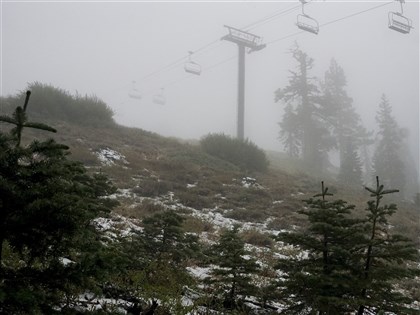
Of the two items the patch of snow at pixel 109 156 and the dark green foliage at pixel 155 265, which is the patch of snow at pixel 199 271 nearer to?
the dark green foliage at pixel 155 265

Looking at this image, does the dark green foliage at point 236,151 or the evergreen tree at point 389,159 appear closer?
the dark green foliage at point 236,151

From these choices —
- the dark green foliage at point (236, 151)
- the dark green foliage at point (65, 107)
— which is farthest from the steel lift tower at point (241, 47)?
the dark green foliage at point (65, 107)

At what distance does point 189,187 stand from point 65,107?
40.0ft

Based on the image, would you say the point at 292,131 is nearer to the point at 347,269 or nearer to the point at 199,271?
the point at 199,271

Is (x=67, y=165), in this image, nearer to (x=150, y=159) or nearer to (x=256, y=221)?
(x=256, y=221)

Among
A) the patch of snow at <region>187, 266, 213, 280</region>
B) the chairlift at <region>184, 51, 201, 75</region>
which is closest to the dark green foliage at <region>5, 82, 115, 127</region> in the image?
the chairlift at <region>184, 51, 201, 75</region>

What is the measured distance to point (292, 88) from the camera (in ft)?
173

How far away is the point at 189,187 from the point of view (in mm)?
17641

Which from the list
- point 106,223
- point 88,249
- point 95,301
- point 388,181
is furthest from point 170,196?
point 388,181

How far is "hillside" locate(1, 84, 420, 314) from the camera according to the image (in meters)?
12.4

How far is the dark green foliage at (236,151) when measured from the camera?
81.4 feet

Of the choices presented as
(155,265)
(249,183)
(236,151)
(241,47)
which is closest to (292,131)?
(241,47)

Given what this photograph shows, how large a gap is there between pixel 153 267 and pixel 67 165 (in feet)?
12.8

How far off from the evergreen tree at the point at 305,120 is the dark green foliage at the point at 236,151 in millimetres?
23410
